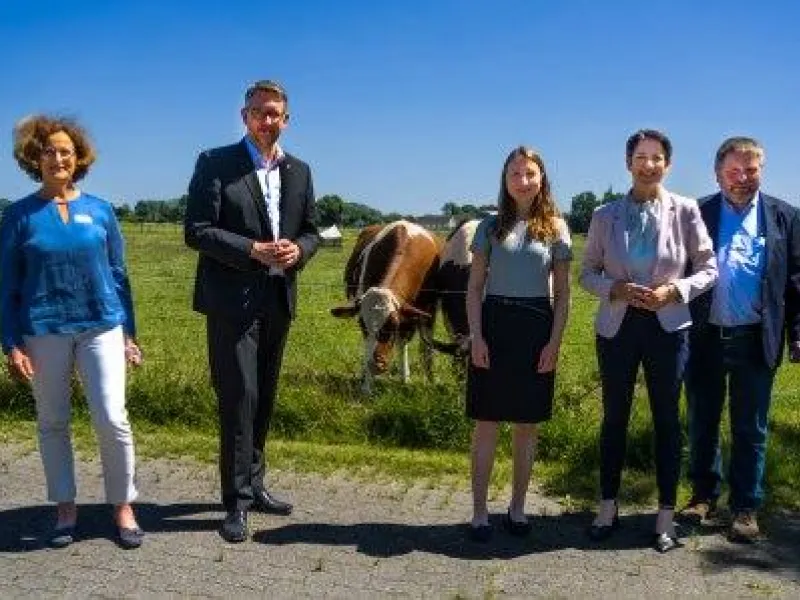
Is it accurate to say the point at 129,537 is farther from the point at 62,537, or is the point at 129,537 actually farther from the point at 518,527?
the point at 518,527

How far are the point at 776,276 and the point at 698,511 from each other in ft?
4.78

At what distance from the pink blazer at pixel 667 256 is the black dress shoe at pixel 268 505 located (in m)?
2.15

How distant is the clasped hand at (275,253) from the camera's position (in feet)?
16.8

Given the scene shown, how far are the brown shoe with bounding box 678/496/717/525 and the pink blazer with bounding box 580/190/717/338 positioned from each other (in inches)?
47.6

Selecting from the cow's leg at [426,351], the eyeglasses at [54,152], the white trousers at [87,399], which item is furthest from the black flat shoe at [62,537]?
the cow's leg at [426,351]

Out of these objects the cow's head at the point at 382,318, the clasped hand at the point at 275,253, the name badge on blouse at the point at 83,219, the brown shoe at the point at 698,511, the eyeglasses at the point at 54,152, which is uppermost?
the eyeglasses at the point at 54,152

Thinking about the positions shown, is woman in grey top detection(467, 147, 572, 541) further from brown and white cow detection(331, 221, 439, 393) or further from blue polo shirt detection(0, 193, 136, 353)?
brown and white cow detection(331, 221, 439, 393)

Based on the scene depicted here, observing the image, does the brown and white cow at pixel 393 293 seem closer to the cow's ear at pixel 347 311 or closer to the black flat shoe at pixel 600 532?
the cow's ear at pixel 347 311

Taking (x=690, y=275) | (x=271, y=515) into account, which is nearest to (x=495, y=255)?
(x=690, y=275)

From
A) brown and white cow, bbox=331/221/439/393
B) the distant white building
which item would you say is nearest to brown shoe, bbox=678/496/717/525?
brown and white cow, bbox=331/221/439/393

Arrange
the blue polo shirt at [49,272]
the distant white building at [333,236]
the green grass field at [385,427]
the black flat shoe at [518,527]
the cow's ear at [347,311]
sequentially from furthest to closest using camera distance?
the distant white building at [333,236]
the cow's ear at [347,311]
the green grass field at [385,427]
the black flat shoe at [518,527]
the blue polo shirt at [49,272]

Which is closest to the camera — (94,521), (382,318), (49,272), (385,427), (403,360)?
(49,272)

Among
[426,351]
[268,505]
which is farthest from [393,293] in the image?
[268,505]

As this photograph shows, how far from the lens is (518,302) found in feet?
17.0
